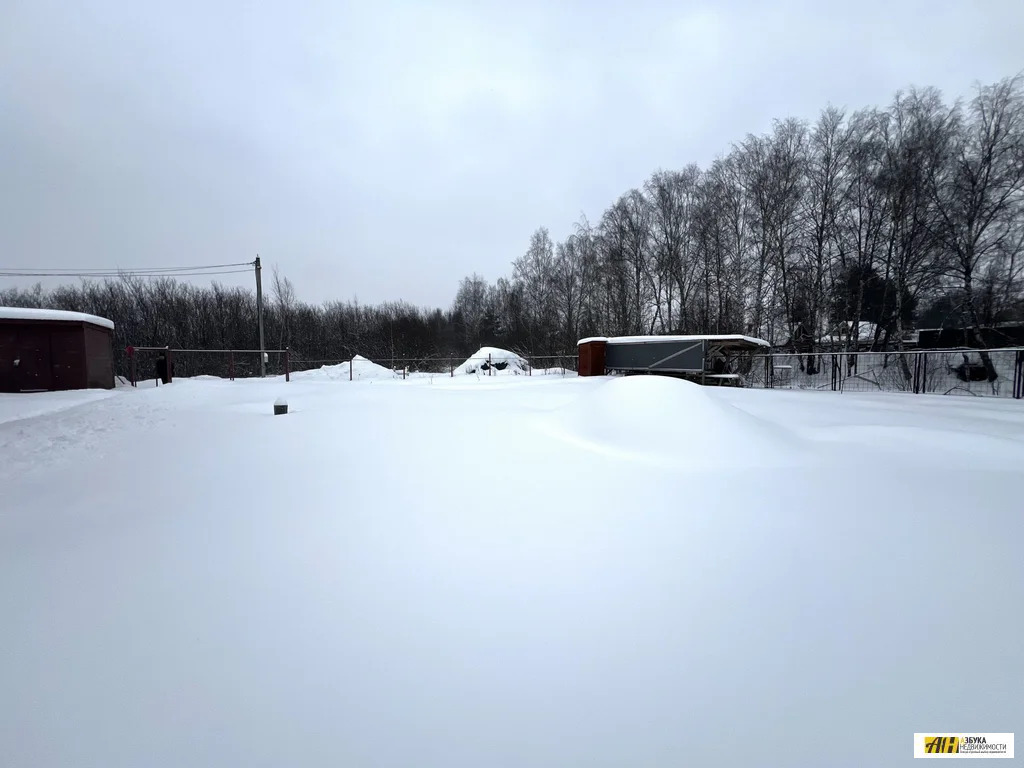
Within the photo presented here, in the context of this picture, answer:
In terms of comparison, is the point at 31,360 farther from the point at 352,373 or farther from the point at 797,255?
the point at 797,255

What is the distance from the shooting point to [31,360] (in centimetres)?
1440

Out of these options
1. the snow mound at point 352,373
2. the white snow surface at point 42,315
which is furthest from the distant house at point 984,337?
the white snow surface at point 42,315

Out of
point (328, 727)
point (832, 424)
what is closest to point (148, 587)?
point (328, 727)

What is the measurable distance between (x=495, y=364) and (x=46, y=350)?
2052 cm

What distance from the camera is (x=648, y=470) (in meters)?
4.88

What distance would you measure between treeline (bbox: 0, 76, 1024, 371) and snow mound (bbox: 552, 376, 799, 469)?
75.1 feet

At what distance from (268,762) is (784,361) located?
2656 cm

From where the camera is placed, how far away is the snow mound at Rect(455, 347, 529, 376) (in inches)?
1074

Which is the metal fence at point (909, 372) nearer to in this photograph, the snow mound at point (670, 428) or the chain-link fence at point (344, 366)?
the chain-link fence at point (344, 366)

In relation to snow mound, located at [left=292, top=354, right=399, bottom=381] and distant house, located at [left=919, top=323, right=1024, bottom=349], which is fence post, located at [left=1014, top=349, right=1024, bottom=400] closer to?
distant house, located at [left=919, top=323, right=1024, bottom=349]

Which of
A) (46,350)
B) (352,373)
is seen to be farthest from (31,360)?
(352,373)

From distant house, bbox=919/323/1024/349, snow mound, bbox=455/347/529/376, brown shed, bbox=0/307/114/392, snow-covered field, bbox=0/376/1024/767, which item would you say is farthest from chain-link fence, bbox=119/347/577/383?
distant house, bbox=919/323/1024/349

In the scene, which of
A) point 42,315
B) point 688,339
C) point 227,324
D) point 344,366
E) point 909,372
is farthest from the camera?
point 227,324

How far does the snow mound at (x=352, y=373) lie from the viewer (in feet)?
82.2
